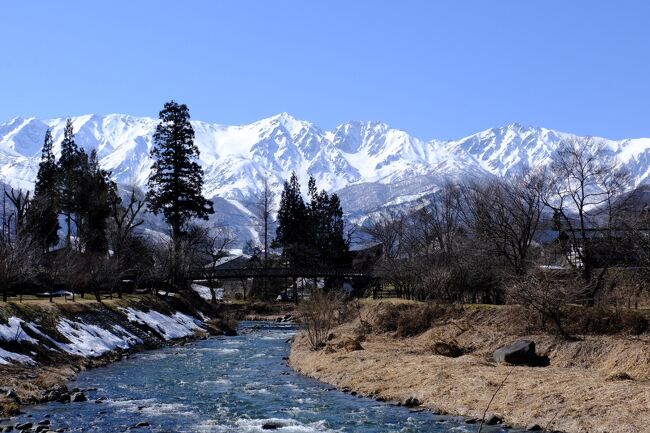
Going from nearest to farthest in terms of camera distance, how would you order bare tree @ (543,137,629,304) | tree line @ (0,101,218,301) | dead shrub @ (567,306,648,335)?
dead shrub @ (567,306,648,335) → bare tree @ (543,137,629,304) → tree line @ (0,101,218,301)

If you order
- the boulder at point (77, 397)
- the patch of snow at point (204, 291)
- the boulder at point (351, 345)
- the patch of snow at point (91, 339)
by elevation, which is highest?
the patch of snow at point (204, 291)

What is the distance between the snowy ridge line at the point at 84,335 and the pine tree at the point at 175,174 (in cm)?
1943

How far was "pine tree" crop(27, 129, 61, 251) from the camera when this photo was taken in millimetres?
65312

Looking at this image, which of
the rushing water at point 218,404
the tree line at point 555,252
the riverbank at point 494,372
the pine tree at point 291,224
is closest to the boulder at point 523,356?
the riverbank at point 494,372

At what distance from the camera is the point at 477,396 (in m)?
24.0

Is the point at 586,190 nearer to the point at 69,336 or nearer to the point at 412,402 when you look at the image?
the point at 412,402

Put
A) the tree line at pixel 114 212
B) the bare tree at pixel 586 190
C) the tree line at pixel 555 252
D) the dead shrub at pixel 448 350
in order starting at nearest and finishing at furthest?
1. the dead shrub at pixel 448 350
2. the tree line at pixel 555 252
3. the bare tree at pixel 586 190
4. the tree line at pixel 114 212

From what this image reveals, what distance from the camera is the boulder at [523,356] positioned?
97.0ft

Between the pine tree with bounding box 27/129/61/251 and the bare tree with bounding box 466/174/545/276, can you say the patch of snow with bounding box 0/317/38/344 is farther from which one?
the bare tree with bounding box 466/174/545/276

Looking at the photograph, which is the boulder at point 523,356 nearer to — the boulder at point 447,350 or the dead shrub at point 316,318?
the boulder at point 447,350

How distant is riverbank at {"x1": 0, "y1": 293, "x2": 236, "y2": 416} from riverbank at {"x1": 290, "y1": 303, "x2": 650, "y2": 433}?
1033cm

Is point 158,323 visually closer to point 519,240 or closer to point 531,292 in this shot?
point 519,240

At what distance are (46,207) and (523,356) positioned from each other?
164 feet

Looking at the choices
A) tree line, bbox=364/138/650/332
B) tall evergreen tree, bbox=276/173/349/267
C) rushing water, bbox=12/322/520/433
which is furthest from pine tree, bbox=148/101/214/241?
rushing water, bbox=12/322/520/433
